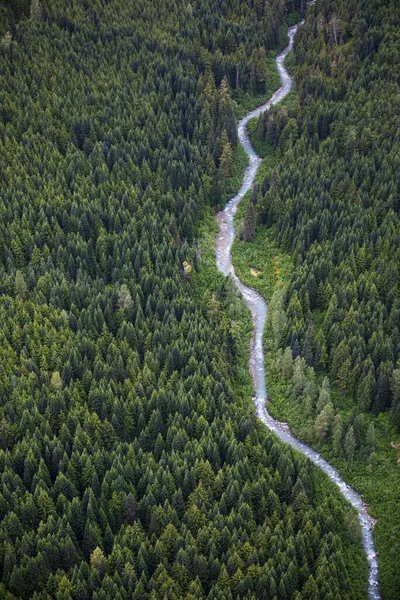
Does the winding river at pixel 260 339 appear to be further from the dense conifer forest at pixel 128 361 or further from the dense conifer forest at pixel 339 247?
the dense conifer forest at pixel 128 361

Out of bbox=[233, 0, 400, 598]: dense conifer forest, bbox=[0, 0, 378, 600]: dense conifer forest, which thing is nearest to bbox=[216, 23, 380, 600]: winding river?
bbox=[233, 0, 400, 598]: dense conifer forest

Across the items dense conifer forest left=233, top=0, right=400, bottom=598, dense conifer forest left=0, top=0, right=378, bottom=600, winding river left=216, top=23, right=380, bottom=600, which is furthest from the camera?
dense conifer forest left=233, top=0, right=400, bottom=598

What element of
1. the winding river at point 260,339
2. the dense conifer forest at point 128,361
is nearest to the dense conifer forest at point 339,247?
the winding river at point 260,339

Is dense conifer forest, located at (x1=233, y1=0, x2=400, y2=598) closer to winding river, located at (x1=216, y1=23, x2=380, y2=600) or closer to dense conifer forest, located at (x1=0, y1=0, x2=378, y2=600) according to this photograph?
winding river, located at (x1=216, y1=23, x2=380, y2=600)

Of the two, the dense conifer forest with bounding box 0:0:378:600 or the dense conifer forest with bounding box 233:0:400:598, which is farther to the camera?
the dense conifer forest with bounding box 233:0:400:598

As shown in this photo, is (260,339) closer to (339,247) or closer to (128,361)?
(339,247)

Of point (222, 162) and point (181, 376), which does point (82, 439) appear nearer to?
point (181, 376)
